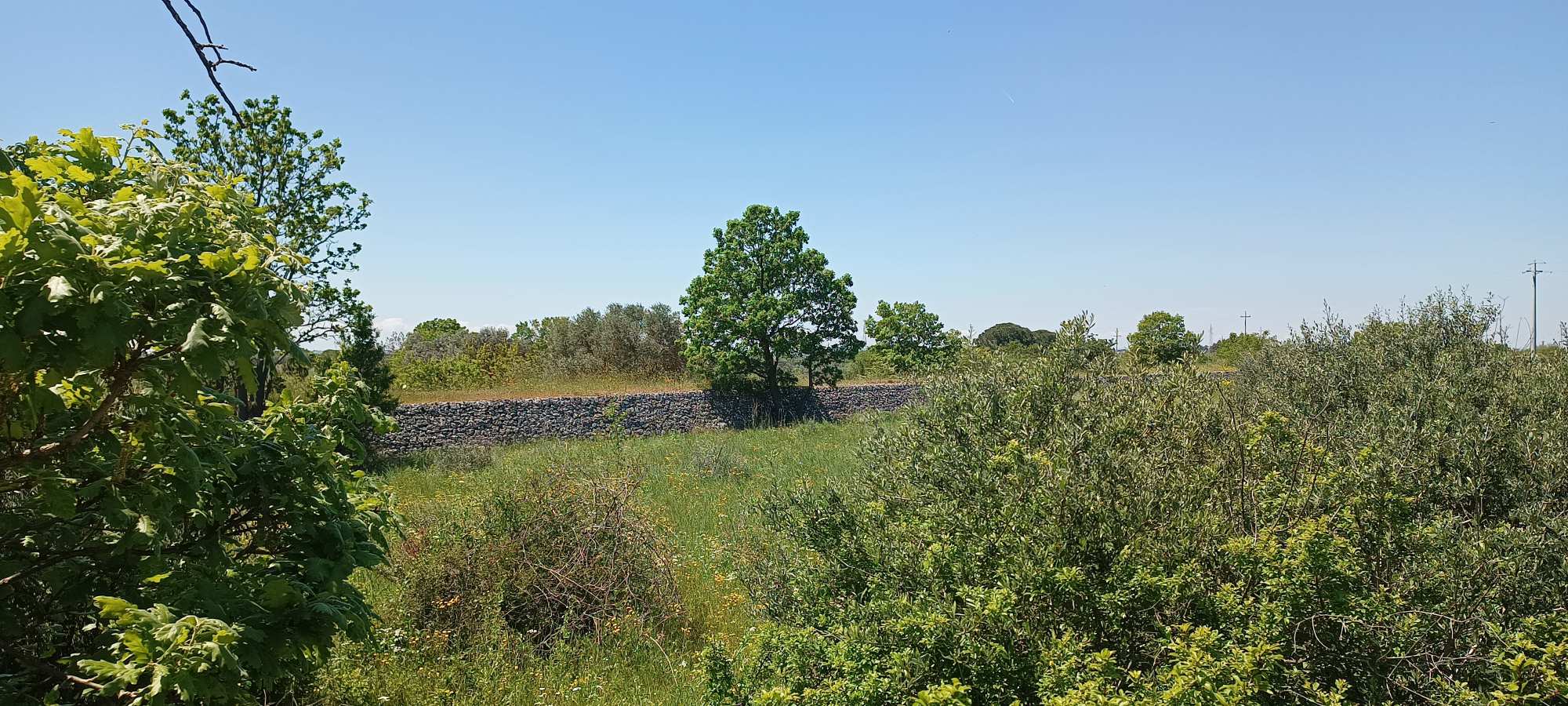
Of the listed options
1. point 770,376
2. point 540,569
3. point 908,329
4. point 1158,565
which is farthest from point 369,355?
point 908,329

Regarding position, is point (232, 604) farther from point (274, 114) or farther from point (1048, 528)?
point (274, 114)

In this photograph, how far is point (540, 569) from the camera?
646 centimetres

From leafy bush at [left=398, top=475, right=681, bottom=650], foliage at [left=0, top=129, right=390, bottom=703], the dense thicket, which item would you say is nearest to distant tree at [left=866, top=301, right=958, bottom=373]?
the dense thicket

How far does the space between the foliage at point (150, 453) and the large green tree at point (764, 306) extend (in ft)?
71.6

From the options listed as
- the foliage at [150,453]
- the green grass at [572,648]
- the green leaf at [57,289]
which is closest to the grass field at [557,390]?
the green grass at [572,648]

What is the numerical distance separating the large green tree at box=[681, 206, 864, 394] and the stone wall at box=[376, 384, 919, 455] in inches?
38.3

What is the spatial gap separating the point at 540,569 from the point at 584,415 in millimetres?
15017

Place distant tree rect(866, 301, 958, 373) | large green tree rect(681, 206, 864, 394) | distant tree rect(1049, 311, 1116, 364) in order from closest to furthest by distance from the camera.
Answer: distant tree rect(1049, 311, 1116, 364), large green tree rect(681, 206, 864, 394), distant tree rect(866, 301, 958, 373)

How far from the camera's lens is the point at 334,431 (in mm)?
3143

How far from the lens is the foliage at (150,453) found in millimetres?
1690

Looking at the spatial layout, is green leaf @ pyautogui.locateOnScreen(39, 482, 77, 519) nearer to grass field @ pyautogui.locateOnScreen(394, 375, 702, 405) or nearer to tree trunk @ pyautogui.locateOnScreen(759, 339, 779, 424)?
grass field @ pyautogui.locateOnScreen(394, 375, 702, 405)

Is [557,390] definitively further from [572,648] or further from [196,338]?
[196,338]

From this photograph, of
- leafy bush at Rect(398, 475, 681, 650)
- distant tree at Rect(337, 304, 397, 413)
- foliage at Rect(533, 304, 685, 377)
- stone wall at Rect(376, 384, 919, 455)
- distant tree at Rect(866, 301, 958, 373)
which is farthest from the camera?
distant tree at Rect(866, 301, 958, 373)

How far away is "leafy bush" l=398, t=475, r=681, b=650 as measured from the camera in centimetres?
608
